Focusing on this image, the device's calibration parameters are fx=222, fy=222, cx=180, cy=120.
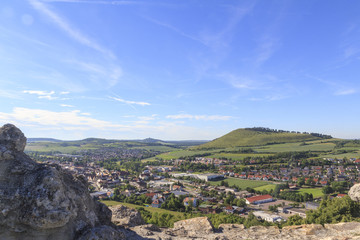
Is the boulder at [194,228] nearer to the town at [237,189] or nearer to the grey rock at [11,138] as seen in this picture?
the town at [237,189]

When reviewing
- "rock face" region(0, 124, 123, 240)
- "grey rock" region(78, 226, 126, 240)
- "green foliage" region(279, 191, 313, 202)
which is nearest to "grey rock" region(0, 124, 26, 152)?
"rock face" region(0, 124, 123, 240)

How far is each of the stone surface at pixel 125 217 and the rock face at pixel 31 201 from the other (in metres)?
4.80

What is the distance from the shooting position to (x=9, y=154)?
8.10 meters

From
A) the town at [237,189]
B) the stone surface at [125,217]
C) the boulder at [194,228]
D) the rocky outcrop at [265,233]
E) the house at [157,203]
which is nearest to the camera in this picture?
the rocky outcrop at [265,233]

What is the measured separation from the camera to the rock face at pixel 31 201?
7.32 meters

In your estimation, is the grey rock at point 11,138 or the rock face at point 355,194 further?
the rock face at point 355,194

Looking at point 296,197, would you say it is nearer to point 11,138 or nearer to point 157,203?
point 157,203

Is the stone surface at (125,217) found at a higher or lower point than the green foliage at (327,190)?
higher

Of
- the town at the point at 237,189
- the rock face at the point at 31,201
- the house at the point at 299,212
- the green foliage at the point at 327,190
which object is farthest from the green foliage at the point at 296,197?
the rock face at the point at 31,201

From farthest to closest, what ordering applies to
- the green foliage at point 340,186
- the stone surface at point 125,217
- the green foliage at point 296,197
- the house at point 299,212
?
the green foliage at point 340,186, the green foliage at point 296,197, the house at point 299,212, the stone surface at point 125,217

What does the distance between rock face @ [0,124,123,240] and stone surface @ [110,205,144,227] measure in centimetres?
480

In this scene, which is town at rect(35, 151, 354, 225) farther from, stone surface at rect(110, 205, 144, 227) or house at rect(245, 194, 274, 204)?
stone surface at rect(110, 205, 144, 227)

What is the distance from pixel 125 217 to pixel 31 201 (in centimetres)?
772

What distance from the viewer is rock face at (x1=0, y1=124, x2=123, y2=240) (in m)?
7.32
